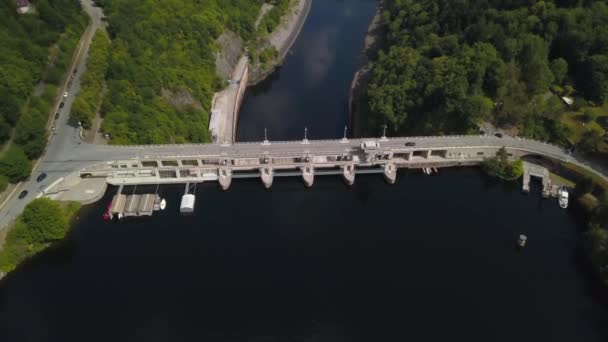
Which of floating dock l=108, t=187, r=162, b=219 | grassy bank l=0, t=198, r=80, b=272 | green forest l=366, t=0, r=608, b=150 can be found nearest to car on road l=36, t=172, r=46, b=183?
grassy bank l=0, t=198, r=80, b=272

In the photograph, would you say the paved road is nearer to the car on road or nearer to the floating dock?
the car on road

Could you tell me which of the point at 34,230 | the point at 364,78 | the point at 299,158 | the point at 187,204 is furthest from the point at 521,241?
the point at 34,230

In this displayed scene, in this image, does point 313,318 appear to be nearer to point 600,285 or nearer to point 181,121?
point 600,285

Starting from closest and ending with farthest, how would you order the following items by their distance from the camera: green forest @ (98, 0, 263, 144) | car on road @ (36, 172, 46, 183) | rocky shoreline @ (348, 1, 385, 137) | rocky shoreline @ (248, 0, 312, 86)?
car on road @ (36, 172, 46, 183) → green forest @ (98, 0, 263, 144) → rocky shoreline @ (348, 1, 385, 137) → rocky shoreline @ (248, 0, 312, 86)

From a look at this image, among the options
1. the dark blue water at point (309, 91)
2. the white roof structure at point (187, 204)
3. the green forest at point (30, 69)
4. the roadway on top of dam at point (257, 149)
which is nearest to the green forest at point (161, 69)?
the roadway on top of dam at point (257, 149)

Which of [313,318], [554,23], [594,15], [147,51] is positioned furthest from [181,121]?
[594,15]

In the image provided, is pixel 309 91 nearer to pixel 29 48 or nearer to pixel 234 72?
pixel 234 72
